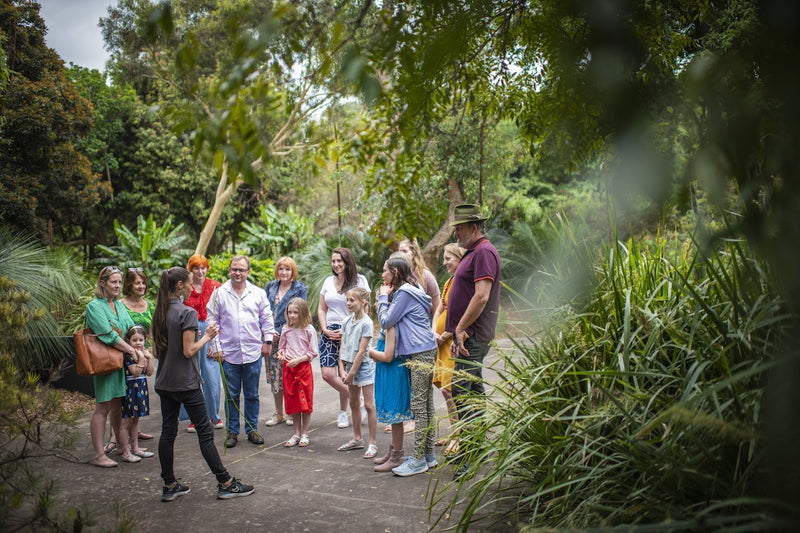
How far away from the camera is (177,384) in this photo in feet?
16.6

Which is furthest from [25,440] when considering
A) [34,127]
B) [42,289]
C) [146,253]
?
[34,127]

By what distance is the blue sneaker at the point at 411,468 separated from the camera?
5.38 meters

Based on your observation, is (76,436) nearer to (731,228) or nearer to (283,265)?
(731,228)

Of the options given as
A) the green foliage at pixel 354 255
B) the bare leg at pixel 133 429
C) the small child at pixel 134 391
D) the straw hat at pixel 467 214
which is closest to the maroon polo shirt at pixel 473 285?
the straw hat at pixel 467 214

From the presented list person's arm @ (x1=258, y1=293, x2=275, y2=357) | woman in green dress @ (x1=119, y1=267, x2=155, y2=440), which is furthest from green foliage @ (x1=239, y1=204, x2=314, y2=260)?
woman in green dress @ (x1=119, y1=267, x2=155, y2=440)

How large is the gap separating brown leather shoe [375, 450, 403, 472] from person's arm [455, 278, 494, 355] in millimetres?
1137

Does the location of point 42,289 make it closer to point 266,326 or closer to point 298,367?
point 266,326

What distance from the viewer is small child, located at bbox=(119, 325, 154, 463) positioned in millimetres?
6004

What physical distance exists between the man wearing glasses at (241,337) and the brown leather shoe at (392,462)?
62.3 inches

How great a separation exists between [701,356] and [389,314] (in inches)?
114

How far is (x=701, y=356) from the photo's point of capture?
→ 10.5 ft

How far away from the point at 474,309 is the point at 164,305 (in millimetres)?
2580

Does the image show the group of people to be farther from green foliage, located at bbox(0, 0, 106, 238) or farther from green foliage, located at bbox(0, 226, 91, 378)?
green foliage, located at bbox(0, 0, 106, 238)

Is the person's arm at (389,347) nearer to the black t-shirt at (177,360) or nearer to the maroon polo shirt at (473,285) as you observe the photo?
the maroon polo shirt at (473,285)
